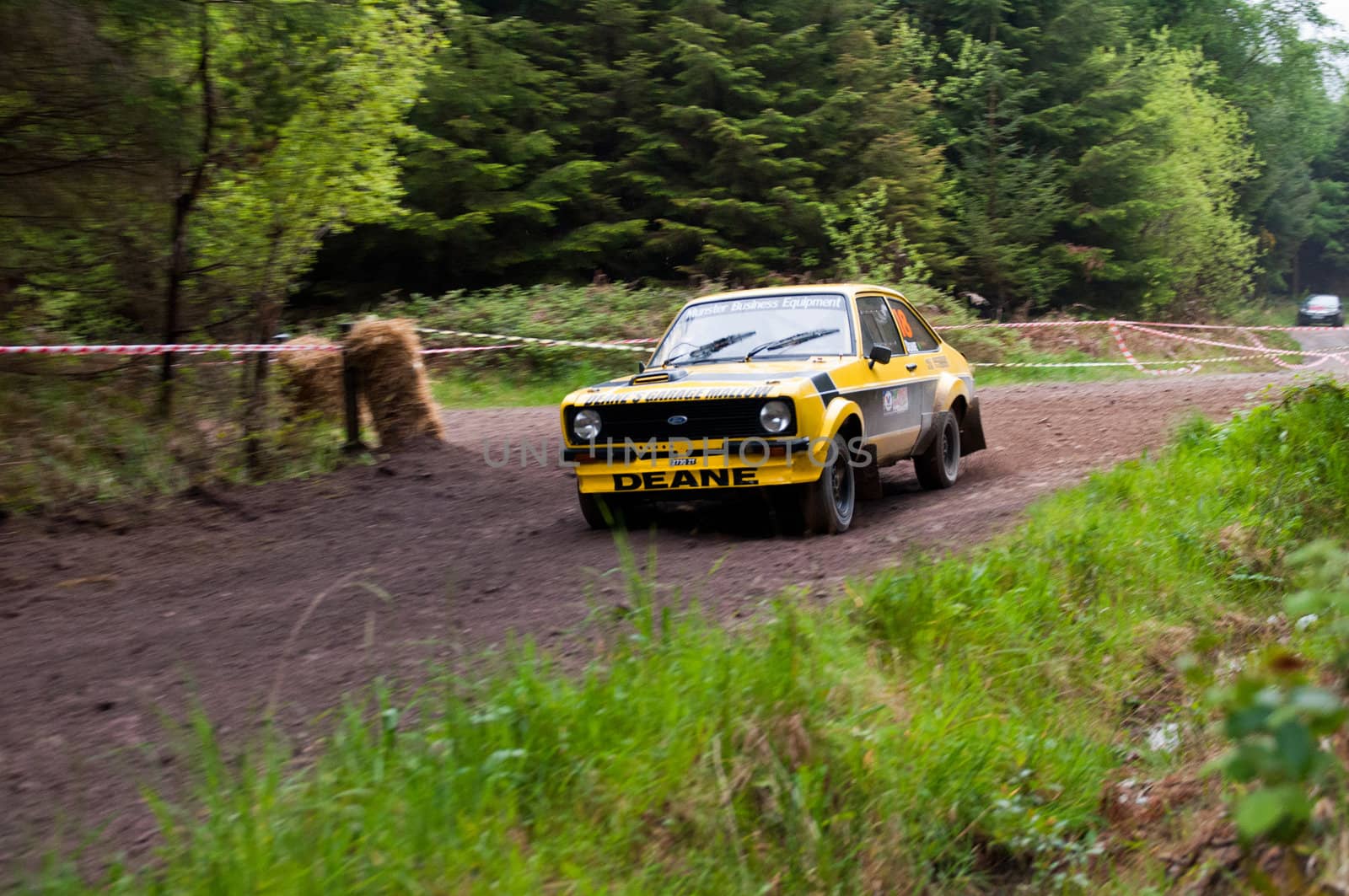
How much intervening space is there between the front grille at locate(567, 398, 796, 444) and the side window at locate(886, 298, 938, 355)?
2428mm

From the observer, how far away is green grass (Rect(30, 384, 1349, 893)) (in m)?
3.23

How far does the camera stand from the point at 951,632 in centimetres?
545

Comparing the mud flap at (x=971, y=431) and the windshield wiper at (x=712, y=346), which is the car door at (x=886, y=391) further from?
the mud flap at (x=971, y=431)

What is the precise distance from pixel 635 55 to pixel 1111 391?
48.8 feet

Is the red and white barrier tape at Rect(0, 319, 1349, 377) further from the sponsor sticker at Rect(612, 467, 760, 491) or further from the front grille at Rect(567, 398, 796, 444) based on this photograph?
the sponsor sticker at Rect(612, 467, 760, 491)

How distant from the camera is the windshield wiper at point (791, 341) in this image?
7.99 metres

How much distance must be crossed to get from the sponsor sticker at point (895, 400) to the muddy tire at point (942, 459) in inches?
27.3

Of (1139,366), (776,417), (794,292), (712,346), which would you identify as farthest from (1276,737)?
(1139,366)

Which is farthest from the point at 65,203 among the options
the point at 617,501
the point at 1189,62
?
the point at 1189,62

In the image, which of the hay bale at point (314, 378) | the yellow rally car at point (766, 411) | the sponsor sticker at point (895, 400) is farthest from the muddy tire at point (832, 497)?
the hay bale at point (314, 378)

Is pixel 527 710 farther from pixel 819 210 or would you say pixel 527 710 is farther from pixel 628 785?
→ pixel 819 210

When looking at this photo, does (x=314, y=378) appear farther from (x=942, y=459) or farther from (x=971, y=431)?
(x=971, y=431)

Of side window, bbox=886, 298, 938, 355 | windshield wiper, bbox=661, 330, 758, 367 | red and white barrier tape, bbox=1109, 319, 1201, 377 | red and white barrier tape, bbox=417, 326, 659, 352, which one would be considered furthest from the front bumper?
red and white barrier tape, bbox=1109, 319, 1201, 377

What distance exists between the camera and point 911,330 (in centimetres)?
934
